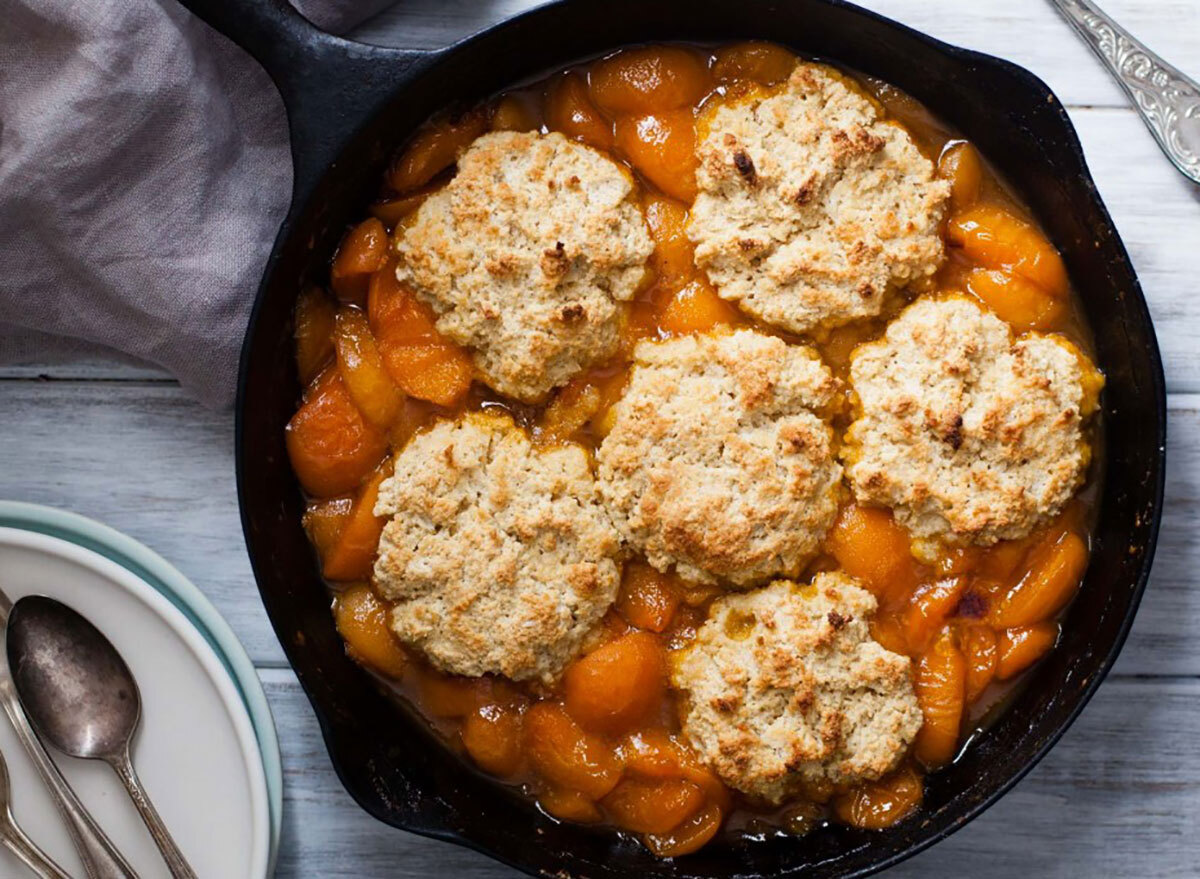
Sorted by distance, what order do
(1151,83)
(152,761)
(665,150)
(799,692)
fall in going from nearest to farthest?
(799,692) → (665,150) → (152,761) → (1151,83)

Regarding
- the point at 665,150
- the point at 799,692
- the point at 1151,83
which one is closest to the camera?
the point at 799,692

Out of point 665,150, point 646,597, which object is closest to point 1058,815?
point 646,597

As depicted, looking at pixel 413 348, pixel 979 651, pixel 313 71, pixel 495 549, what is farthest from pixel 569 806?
pixel 313 71

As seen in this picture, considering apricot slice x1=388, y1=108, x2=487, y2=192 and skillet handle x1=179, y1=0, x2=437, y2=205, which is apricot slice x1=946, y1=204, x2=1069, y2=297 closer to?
apricot slice x1=388, y1=108, x2=487, y2=192

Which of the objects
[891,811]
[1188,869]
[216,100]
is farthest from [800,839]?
[216,100]

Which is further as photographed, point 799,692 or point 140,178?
point 140,178

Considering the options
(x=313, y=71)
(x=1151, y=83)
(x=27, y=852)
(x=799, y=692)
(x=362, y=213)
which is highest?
(x=1151, y=83)

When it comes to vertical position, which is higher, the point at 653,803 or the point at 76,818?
the point at 653,803

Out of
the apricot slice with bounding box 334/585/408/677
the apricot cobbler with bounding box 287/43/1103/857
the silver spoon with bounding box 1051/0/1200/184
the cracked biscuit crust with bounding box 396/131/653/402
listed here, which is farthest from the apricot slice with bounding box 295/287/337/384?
the silver spoon with bounding box 1051/0/1200/184

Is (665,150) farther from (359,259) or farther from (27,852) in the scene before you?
(27,852)
